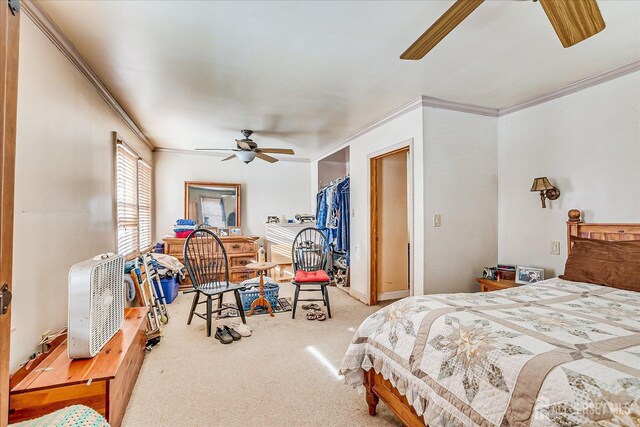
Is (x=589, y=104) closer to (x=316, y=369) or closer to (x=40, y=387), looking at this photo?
(x=316, y=369)

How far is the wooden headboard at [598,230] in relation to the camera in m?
2.27

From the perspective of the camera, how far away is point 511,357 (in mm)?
1050

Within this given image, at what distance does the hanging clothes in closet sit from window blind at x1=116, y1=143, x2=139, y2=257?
290cm

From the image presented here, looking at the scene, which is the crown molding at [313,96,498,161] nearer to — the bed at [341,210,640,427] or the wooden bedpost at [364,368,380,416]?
the bed at [341,210,640,427]

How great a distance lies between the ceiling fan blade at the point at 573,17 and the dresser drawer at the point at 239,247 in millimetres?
4594

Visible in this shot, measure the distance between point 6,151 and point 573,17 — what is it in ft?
7.18

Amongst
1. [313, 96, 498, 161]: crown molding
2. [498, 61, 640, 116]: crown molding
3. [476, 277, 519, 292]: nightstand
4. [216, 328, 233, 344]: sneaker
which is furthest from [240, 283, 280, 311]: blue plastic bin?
[498, 61, 640, 116]: crown molding

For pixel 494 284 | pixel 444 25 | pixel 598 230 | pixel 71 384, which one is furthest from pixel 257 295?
pixel 598 230

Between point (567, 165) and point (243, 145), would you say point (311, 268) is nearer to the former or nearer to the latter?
point (243, 145)

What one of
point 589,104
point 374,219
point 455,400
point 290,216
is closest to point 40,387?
point 455,400

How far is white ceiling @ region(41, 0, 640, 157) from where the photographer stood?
172 centimetres

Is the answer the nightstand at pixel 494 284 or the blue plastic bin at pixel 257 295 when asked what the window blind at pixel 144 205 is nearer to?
the blue plastic bin at pixel 257 295

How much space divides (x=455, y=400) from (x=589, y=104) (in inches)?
112

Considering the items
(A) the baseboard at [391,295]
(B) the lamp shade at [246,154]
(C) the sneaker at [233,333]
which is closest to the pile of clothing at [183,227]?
(B) the lamp shade at [246,154]
